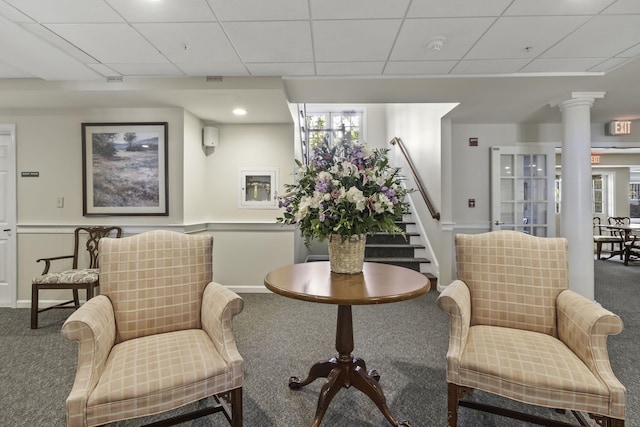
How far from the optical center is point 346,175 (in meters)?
1.61

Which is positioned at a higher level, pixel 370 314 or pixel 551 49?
pixel 551 49

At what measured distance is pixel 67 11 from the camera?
1.91 m

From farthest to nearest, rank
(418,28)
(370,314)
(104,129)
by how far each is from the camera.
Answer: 1. (104,129)
2. (370,314)
3. (418,28)

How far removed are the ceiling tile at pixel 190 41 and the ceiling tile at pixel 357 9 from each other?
70cm

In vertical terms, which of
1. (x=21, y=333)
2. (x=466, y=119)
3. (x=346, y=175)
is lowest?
(x=21, y=333)

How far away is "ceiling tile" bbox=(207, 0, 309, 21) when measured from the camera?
6.00 feet

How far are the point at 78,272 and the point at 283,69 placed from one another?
2684 millimetres

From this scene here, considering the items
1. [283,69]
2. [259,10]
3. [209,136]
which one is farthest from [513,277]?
[209,136]

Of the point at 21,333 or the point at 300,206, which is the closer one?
the point at 300,206

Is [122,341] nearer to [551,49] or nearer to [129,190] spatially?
[129,190]

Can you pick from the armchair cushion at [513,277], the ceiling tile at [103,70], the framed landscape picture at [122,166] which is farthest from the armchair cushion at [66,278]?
the armchair cushion at [513,277]

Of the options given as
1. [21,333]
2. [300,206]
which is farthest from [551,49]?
[21,333]

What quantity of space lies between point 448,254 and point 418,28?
9.25 feet

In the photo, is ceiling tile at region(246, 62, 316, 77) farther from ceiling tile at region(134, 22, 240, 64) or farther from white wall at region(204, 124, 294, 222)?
white wall at region(204, 124, 294, 222)
